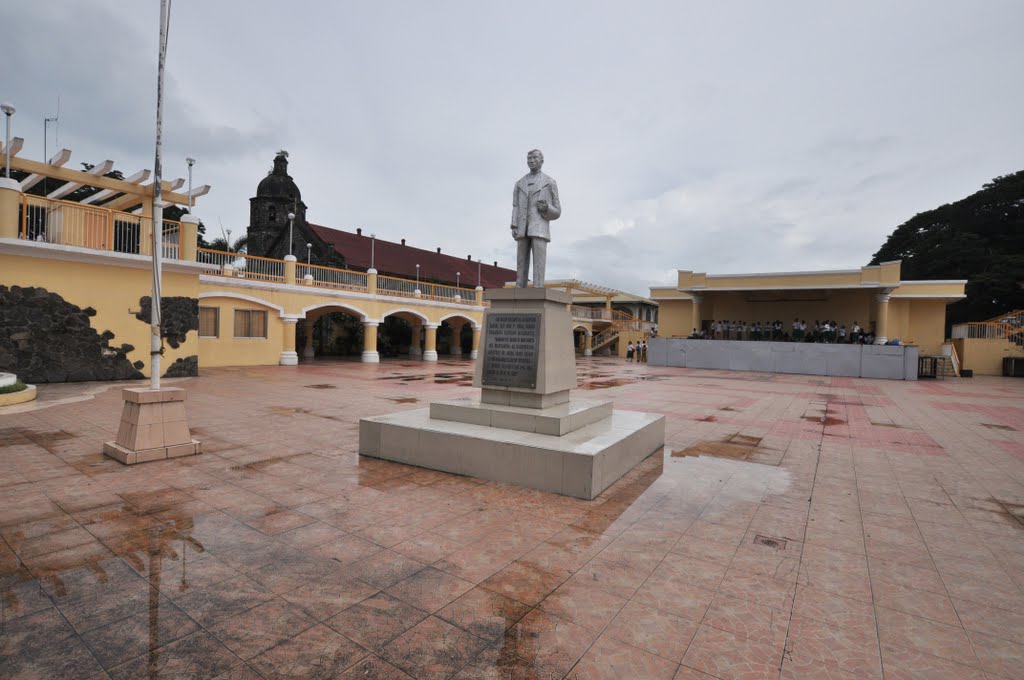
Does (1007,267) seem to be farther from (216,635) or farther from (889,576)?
(216,635)

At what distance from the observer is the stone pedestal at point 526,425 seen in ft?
16.3

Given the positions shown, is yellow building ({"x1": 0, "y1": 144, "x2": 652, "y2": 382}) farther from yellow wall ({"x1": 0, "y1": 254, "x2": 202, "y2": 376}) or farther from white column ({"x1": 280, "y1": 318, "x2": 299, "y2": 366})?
white column ({"x1": 280, "y1": 318, "x2": 299, "y2": 366})

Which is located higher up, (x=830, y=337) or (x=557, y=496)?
(x=830, y=337)

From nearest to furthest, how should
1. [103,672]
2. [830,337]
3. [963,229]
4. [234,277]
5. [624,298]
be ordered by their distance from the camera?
[103,672], [234,277], [830,337], [963,229], [624,298]

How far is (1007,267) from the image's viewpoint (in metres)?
34.4

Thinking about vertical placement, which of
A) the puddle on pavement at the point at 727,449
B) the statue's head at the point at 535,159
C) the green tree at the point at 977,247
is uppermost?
the green tree at the point at 977,247

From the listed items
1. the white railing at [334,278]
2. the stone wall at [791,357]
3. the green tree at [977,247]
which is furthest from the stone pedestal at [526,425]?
the green tree at [977,247]

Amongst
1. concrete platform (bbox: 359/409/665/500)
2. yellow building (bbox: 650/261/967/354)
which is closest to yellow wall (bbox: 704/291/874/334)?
yellow building (bbox: 650/261/967/354)

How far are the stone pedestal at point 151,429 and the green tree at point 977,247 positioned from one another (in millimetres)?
46131

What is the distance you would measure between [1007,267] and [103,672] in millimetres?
48523

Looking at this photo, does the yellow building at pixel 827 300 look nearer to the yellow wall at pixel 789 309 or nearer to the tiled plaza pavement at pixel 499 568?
the yellow wall at pixel 789 309

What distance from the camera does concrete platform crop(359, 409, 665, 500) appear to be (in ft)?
15.8

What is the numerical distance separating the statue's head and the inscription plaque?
6.99 feet

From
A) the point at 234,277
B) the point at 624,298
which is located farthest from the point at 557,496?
the point at 624,298
